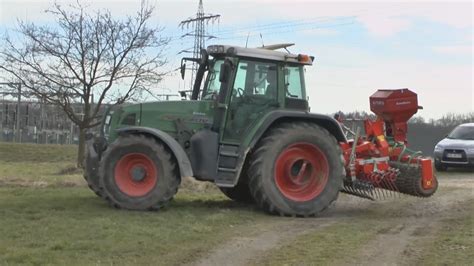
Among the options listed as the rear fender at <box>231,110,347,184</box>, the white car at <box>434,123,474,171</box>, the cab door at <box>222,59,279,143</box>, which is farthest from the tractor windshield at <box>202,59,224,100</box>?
the white car at <box>434,123,474,171</box>

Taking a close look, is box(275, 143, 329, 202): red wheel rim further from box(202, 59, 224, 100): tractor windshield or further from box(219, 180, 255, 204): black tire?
box(202, 59, 224, 100): tractor windshield

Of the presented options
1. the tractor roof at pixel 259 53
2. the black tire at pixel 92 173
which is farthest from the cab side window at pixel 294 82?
the black tire at pixel 92 173

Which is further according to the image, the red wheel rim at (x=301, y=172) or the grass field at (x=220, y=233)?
the red wheel rim at (x=301, y=172)

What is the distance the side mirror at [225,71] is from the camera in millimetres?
9477

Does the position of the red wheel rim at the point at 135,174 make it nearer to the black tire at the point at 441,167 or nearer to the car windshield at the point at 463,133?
the black tire at the point at 441,167

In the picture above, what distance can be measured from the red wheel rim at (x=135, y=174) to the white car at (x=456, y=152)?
513 inches

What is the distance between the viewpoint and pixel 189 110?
384 inches

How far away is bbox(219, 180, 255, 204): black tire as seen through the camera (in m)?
11.0

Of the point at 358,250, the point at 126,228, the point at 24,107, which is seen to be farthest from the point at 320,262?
the point at 24,107

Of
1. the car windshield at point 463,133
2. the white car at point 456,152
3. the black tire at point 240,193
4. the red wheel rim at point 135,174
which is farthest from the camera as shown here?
the car windshield at point 463,133

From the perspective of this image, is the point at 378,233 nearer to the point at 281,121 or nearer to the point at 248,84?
the point at 281,121

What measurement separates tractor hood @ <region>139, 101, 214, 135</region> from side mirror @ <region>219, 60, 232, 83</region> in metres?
0.45

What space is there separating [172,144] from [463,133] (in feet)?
46.6

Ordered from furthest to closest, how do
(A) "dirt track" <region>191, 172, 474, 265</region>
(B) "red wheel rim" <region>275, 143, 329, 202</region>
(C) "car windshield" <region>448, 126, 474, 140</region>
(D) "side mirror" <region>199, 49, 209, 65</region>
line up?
(C) "car windshield" <region>448, 126, 474, 140</region>, (D) "side mirror" <region>199, 49, 209, 65</region>, (B) "red wheel rim" <region>275, 143, 329, 202</region>, (A) "dirt track" <region>191, 172, 474, 265</region>
